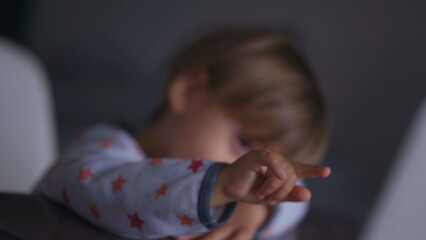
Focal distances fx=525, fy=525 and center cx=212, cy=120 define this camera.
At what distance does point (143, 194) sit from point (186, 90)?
1.19 feet

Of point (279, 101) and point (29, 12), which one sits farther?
point (29, 12)

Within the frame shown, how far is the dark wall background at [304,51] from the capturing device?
150 centimetres

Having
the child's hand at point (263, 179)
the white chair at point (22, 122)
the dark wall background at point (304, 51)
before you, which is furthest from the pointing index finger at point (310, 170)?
the dark wall background at point (304, 51)

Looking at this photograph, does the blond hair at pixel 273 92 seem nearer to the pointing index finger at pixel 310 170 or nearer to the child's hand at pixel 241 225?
the child's hand at pixel 241 225

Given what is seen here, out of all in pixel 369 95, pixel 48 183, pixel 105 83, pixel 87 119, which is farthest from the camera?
pixel 105 83

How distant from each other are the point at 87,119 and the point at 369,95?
85 cm

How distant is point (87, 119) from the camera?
1.63 metres

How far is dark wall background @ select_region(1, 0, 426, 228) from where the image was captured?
59.1 inches

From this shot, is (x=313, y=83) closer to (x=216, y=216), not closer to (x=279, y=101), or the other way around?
(x=279, y=101)

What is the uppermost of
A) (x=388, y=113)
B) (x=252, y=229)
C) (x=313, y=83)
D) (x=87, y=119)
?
(x=313, y=83)

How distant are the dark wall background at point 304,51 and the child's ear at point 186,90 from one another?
0.54 m

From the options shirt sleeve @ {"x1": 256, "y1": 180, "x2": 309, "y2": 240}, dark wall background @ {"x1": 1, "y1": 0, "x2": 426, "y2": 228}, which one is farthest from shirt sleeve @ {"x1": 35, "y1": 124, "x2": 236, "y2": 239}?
dark wall background @ {"x1": 1, "y1": 0, "x2": 426, "y2": 228}

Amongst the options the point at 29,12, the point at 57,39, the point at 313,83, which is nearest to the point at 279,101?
the point at 313,83

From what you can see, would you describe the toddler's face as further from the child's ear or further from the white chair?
the white chair
